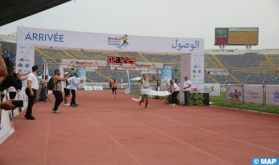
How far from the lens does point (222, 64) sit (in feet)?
197

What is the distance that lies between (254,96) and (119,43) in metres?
8.67

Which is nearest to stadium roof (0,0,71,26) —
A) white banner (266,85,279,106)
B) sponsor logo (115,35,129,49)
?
sponsor logo (115,35,129,49)

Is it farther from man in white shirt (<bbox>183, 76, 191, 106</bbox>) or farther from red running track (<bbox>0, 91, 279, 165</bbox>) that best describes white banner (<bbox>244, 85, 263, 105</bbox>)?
red running track (<bbox>0, 91, 279, 165</bbox>)

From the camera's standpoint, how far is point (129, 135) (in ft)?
21.9

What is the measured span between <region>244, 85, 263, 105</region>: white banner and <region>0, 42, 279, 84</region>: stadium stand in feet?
119

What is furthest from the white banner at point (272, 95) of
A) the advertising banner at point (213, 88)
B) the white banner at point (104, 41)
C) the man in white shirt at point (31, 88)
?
the advertising banner at point (213, 88)

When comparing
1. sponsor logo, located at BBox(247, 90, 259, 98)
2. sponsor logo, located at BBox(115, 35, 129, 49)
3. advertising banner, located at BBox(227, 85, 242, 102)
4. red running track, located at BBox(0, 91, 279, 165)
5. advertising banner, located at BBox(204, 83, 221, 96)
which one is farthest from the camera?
advertising banner, located at BBox(204, 83, 221, 96)

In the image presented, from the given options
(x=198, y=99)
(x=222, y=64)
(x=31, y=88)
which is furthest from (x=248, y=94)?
(x=222, y=64)

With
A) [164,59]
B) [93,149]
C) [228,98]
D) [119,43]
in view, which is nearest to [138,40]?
[119,43]

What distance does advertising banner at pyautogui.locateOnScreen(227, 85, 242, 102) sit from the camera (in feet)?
48.3

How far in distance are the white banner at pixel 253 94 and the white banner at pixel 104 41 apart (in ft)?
15.1

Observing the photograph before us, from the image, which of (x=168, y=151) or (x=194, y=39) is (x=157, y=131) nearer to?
(x=168, y=151)

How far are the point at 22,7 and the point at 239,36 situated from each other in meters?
54.5

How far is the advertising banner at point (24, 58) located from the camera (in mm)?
14148
